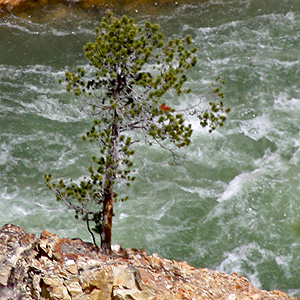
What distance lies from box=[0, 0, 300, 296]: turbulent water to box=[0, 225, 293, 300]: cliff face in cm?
134

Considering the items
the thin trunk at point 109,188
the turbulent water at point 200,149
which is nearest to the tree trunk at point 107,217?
the thin trunk at point 109,188

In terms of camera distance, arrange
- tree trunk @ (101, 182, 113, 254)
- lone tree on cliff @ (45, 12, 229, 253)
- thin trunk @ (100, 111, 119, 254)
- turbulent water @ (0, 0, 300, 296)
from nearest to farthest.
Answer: lone tree on cliff @ (45, 12, 229, 253), thin trunk @ (100, 111, 119, 254), tree trunk @ (101, 182, 113, 254), turbulent water @ (0, 0, 300, 296)

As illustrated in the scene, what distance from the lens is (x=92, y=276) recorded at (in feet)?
27.8

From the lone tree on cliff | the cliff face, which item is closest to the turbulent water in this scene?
the cliff face

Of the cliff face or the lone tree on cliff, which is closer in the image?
the cliff face

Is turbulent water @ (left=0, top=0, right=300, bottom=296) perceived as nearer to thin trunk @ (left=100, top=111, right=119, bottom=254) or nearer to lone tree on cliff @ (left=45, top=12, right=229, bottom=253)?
thin trunk @ (left=100, top=111, right=119, bottom=254)

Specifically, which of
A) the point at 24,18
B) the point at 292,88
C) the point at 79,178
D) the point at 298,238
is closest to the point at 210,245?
the point at 298,238

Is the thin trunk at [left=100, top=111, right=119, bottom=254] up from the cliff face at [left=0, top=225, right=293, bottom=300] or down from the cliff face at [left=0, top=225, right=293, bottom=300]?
up

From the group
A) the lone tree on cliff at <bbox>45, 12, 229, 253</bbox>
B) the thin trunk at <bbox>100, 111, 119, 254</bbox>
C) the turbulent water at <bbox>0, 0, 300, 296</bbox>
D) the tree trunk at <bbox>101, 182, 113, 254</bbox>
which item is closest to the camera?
the lone tree on cliff at <bbox>45, 12, 229, 253</bbox>

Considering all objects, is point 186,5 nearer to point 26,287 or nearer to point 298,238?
point 298,238

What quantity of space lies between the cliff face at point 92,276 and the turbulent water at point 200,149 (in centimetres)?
134

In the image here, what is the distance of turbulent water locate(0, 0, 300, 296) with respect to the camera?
12211 mm

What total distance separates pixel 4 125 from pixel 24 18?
18.5 feet

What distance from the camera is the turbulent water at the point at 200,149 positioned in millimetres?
12211
